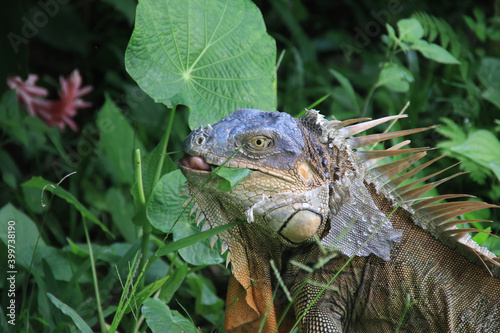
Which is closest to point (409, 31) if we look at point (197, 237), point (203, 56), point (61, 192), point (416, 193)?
point (203, 56)

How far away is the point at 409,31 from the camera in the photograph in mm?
4039

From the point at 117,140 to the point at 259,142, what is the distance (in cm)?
253

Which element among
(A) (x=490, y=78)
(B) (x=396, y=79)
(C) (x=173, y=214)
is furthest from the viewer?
(A) (x=490, y=78)

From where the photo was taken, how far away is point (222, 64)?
10.9 feet

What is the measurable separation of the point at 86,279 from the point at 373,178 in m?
2.12

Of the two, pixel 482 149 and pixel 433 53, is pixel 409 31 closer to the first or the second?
pixel 433 53

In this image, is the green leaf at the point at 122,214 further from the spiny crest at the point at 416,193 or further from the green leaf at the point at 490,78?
the green leaf at the point at 490,78

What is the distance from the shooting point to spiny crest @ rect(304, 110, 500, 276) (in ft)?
8.64

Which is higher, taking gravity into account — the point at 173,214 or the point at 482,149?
the point at 482,149

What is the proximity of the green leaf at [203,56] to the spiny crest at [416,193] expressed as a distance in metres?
0.74

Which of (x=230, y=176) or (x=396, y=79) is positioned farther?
(x=396, y=79)

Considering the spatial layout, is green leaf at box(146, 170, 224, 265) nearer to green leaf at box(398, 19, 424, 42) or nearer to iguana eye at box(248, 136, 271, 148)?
iguana eye at box(248, 136, 271, 148)

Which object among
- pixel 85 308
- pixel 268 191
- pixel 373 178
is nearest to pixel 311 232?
pixel 268 191

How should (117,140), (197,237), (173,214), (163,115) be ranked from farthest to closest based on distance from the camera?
(163,115) → (117,140) → (173,214) → (197,237)
